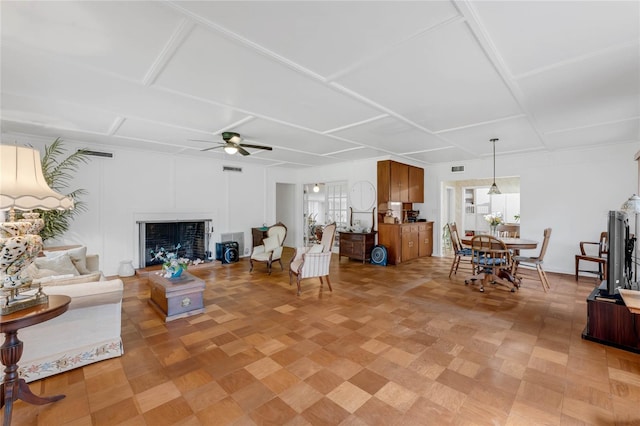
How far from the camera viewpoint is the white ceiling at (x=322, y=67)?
175cm

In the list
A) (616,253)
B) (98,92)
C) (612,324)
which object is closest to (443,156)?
(616,253)

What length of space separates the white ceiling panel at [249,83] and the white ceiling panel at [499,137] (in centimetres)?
182

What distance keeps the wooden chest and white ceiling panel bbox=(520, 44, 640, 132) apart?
4.16 m

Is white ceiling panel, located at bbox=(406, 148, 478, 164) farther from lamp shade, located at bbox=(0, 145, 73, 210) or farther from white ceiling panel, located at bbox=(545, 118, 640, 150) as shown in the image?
lamp shade, located at bbox=(0, 145, 73, 210)

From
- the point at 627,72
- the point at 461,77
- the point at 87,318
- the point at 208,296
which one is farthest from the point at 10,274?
the point at 627,72

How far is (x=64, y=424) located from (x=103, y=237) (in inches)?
179

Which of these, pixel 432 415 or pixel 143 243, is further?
pixel 143 243

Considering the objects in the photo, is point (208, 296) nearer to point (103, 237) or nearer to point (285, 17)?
point (103, 237)

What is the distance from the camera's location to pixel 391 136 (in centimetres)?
462

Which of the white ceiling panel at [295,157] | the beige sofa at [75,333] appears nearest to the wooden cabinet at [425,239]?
the white ceiling panel at [295,157]

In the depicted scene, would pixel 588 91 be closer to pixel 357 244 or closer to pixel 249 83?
pixel 249 83

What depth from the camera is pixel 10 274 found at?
171cm

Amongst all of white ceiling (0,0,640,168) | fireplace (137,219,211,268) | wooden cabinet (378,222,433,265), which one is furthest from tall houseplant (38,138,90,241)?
wooden cabinet (378,222,433,265)

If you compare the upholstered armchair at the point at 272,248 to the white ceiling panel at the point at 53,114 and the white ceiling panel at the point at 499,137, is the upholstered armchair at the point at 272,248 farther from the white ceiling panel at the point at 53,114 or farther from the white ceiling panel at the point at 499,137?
the white ceiling panel at the point at 499,137
